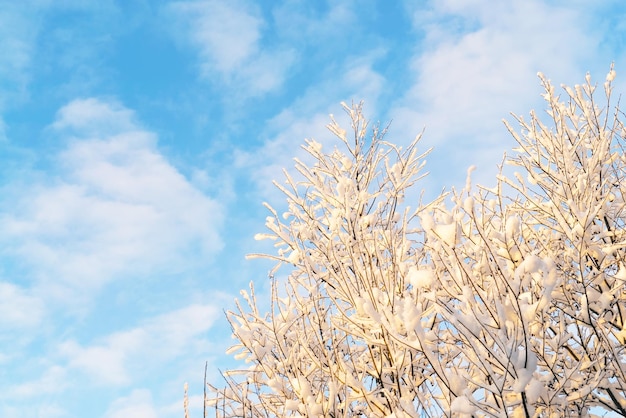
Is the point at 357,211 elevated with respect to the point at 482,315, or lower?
elevated

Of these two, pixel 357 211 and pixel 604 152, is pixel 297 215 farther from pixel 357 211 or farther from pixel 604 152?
pixel 604 152

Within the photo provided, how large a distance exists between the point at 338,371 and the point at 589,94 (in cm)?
563

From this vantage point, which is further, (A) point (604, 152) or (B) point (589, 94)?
(B) point (589, 94)

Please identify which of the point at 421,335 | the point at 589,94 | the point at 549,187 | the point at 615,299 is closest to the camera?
the point at 421,335

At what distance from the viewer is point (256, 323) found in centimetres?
450

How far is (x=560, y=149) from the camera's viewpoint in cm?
543

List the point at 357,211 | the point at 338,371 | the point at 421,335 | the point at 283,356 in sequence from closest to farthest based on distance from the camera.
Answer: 1. the point at 421,335
2. the point at 338,371
3. the point at 283,356
4. the point at 357,211

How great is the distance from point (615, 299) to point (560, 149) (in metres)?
1.78

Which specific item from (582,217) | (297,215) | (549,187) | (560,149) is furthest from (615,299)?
(297,215)

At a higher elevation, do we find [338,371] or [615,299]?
[615,299]

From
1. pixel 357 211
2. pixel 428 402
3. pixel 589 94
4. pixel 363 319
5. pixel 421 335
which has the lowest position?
pixel 428 402

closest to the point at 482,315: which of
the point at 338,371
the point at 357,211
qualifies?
the point at 338,371

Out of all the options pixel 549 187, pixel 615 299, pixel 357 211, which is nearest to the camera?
pixel 615 299

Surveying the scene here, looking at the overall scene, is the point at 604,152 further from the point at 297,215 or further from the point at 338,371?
the point at 338,371
